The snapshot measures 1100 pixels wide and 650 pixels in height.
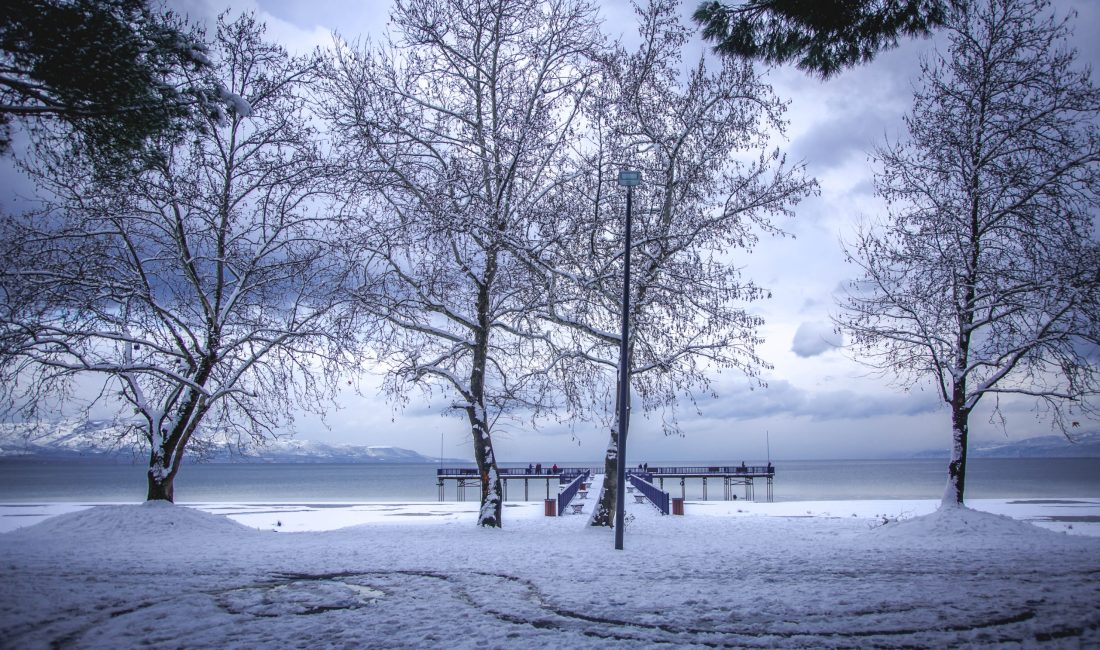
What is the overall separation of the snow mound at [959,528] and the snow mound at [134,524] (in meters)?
15.5

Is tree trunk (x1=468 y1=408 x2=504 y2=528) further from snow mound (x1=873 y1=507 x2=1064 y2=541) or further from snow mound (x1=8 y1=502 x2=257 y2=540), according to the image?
snow mound (x1=873 y1=507 x2=1064 y2=541)

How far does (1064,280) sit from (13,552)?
21.6 meters

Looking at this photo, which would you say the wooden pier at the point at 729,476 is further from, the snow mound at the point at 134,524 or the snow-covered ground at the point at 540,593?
the snow-covered ground at the point at 540,593

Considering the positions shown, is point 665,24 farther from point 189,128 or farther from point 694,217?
point 189,128

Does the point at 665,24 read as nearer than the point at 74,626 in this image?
No

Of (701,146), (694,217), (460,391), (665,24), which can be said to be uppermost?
(665,24)

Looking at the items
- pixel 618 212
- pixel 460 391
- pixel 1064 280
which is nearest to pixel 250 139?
pixel 460 391

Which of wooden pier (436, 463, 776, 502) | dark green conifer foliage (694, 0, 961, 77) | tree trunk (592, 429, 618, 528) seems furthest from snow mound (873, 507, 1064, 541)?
wooden pier (436, 463, 776, 502)

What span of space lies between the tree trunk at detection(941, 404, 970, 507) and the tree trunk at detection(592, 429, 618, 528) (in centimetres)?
820

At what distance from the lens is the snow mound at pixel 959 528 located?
1455 centimetres

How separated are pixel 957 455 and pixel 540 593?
14027 mm

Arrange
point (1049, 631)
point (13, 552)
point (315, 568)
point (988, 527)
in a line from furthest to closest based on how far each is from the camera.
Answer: point (988, 527), point (13, 552), point (315, 568), point (1049, 631)

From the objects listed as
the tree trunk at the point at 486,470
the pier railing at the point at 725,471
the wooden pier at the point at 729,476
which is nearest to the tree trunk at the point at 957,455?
the tree trunk at the point at 486,470

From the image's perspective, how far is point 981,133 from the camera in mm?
16484
